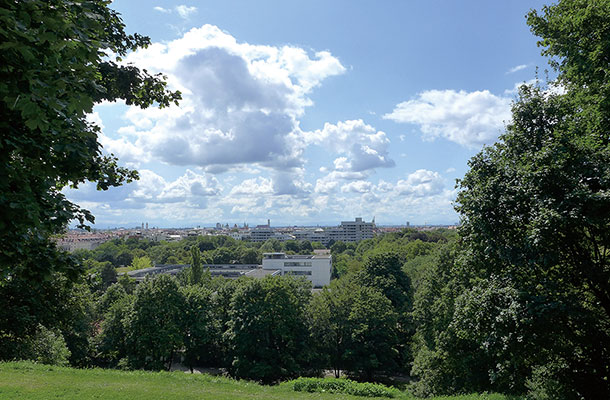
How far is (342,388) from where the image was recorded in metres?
15.6

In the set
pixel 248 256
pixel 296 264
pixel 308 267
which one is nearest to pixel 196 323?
pixel 296 264

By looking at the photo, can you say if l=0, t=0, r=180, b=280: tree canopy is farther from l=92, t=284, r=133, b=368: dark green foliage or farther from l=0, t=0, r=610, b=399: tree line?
l=92, t=284, r=133, b=368: dark green foliage

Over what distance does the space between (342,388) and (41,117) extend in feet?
52.9

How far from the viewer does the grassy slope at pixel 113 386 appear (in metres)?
10.5

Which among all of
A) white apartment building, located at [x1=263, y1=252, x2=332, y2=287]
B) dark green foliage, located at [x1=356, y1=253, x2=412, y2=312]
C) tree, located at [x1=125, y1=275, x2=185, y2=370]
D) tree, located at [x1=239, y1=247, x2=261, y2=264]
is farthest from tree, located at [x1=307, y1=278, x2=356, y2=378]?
tree, located at [x1=239, y1=247, x2=261, y2=264]

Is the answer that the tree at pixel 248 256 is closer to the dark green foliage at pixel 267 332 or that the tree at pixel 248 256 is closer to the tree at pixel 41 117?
the dark green foliage at pixel 267 332

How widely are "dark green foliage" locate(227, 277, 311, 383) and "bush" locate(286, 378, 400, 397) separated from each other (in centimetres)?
832

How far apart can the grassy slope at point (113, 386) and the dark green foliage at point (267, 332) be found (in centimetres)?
947

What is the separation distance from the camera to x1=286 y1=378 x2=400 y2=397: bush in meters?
14.8

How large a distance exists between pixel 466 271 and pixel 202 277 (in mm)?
37634

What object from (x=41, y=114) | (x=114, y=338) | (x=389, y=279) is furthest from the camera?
(x=389, y=279)

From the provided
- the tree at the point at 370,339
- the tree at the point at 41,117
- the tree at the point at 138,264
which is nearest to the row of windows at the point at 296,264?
the tree at the point at 138,264

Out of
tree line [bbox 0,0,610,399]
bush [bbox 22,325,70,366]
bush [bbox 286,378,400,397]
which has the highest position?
tree line [bbox 0,0,610,399]

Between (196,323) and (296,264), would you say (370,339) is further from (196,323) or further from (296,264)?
(296,264)
